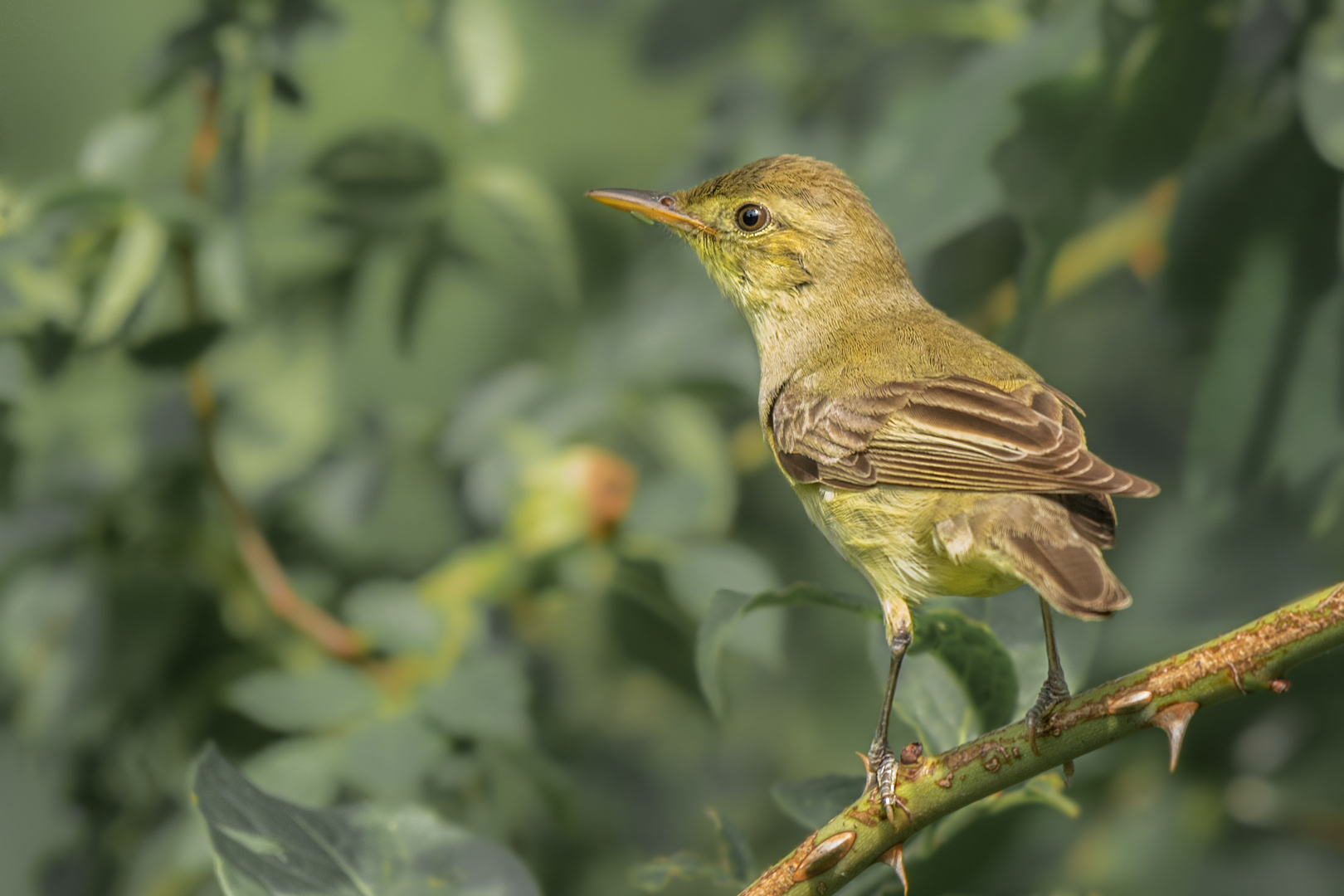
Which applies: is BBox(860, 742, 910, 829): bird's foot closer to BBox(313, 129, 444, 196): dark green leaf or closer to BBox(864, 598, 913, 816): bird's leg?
BBox(864, 598, 913, 816): bird's leg

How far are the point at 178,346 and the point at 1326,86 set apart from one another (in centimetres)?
241

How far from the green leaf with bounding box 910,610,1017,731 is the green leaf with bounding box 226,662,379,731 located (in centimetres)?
138

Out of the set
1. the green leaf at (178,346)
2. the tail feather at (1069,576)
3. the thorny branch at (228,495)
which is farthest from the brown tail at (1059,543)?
the green leaf at (178,346)

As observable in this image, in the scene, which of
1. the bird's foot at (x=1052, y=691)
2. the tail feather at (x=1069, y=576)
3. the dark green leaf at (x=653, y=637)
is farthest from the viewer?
the dark green leaf at (x=653, y=637)

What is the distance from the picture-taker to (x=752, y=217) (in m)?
2.88

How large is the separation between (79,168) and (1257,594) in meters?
2.75

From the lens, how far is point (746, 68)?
3.78m

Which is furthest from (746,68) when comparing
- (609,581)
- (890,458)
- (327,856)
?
(327,856)

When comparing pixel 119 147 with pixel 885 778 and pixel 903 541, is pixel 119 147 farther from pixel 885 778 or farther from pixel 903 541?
pixel 885 778

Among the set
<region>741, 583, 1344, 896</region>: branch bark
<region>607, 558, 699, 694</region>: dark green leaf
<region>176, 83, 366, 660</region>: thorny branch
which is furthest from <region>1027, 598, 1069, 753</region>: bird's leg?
<region>176, 83, 366, 660</region>: thorny branch

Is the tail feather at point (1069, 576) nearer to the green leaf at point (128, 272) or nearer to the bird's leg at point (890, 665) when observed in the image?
the bird's leg at point (890, 665)

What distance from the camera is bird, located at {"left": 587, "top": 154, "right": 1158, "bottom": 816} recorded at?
176cm

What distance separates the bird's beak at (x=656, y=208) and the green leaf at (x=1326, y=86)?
120 cm

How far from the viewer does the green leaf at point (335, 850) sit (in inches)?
64.3
